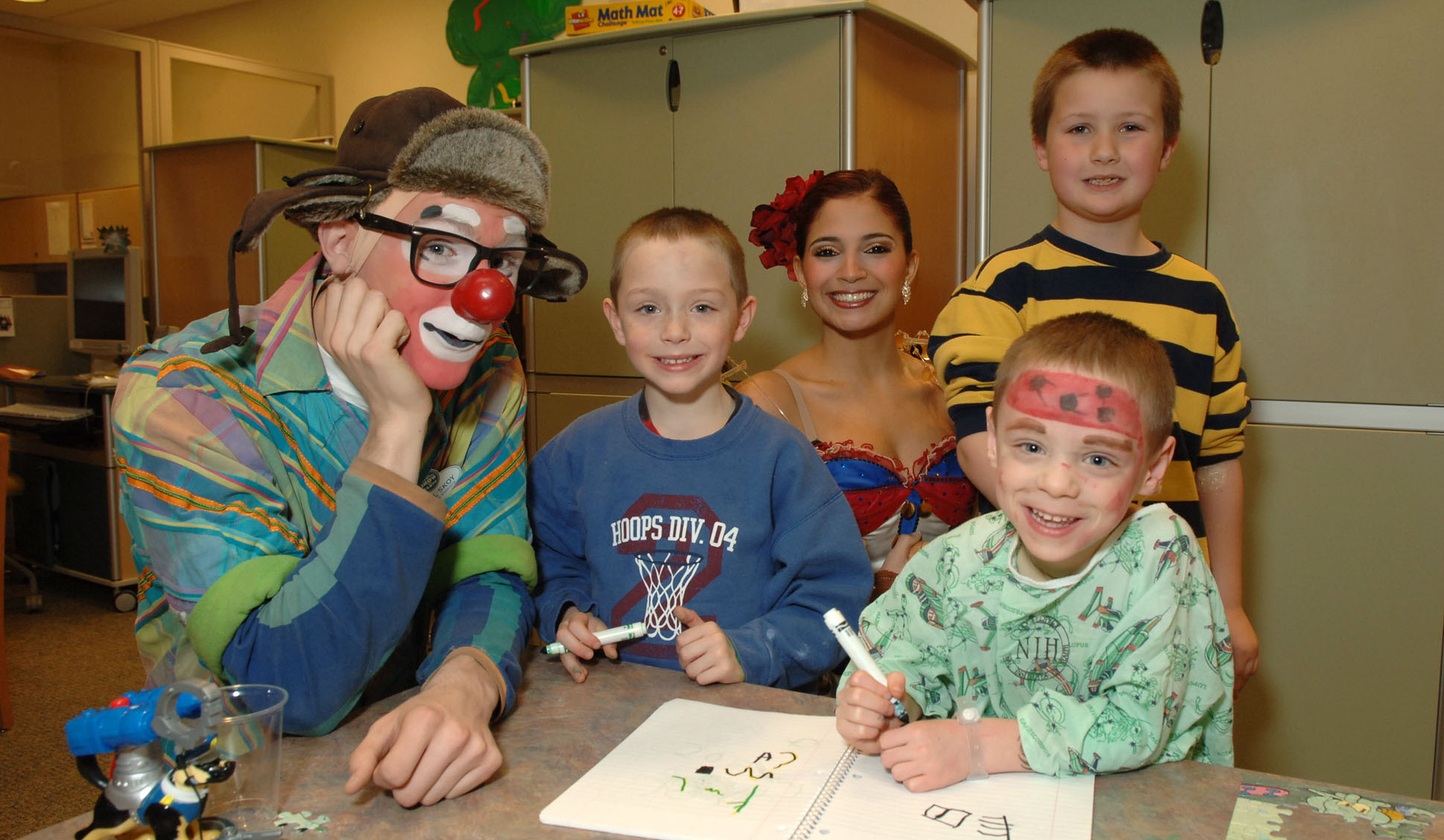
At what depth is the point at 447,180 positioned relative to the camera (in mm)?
1195

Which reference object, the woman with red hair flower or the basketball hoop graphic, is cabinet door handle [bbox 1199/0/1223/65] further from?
the basketball hoop graphic

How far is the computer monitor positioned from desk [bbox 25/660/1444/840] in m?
4.27

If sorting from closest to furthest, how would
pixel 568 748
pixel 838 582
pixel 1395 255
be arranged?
1. pixel 568 748
2. pixel 838 582
3. pixel 1395 255

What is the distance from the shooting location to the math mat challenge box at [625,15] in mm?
2963

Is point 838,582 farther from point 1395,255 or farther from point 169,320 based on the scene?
point 169,320

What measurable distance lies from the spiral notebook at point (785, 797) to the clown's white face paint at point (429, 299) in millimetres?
500

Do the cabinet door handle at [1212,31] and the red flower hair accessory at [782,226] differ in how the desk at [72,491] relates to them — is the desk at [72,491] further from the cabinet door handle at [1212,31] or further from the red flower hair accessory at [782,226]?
the cabinet door handle at [1212,31]

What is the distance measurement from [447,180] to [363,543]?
47cm

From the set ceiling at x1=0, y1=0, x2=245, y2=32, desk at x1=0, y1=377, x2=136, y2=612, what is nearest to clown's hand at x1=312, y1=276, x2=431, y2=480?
desk at x1=0, y1=377, x2=136, y2=612

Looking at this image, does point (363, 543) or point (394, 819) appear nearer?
point (394, 819)

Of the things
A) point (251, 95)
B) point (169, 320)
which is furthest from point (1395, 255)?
point (251, 95)

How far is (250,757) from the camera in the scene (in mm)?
810

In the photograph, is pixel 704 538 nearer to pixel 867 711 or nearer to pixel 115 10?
pixel 867 711

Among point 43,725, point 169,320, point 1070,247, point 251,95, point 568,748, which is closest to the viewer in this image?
point 568,748
